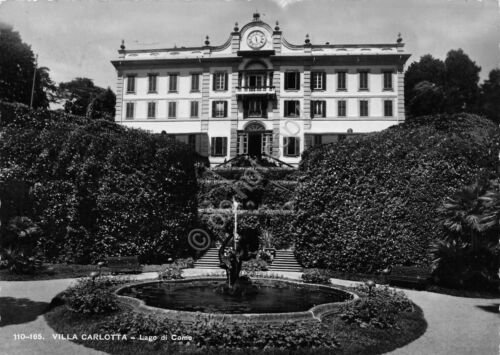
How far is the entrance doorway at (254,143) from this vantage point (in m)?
39.6

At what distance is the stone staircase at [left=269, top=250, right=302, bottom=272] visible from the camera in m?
21.1

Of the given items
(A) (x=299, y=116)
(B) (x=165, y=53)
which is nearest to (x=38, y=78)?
(B) (x=165, y=53)

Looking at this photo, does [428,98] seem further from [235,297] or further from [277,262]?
[235,297]

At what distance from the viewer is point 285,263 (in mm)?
21938

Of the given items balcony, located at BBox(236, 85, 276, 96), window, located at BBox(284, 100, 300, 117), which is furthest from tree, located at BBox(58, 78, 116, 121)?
window, located at BBox(284, 100, 300, 117)

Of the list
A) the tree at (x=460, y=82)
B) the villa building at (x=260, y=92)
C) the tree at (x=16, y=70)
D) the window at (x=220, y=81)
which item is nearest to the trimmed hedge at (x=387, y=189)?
the villa building at (x=260, y=92)

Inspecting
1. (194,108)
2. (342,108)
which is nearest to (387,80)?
(342,108)

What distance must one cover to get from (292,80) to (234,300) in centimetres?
3076

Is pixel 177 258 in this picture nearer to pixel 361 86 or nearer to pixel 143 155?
pixel 143 155

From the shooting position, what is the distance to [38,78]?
4172 centimetres

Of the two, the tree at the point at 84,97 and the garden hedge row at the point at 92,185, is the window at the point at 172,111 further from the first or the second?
the garden hedge row at the point at 92,185

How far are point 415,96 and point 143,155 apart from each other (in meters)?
35.9

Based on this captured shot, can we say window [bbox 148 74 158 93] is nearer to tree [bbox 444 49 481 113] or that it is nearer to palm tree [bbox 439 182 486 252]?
tree [bbox 444 49 481 113]

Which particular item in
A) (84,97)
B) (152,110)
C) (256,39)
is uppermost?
(256,39)
